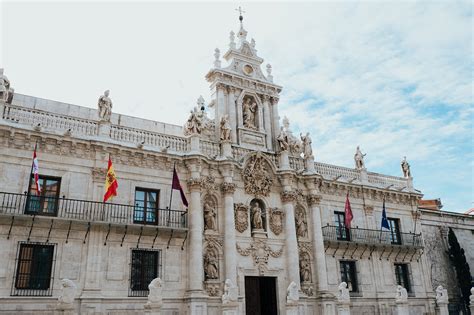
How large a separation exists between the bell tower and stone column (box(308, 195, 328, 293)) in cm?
354

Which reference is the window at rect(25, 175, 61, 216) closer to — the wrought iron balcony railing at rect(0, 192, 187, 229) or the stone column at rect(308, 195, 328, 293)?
the wrought iron balcony railing at rect(0, 192, 187, 229)

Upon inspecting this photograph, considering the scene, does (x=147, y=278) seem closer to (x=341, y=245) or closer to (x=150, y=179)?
(x=150, y=179)

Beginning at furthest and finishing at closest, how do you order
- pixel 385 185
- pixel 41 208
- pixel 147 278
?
pixel 385 185 → pixel 147 278 → pixel 41 208

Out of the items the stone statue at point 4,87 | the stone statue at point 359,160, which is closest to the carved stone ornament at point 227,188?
→ the stone statue at point 359,160

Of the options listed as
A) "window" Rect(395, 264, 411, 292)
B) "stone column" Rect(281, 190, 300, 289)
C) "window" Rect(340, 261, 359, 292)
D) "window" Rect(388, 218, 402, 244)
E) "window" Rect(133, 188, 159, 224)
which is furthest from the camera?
"window" Rect(388, 218, 402, 244)

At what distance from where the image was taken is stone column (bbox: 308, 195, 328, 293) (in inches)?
863

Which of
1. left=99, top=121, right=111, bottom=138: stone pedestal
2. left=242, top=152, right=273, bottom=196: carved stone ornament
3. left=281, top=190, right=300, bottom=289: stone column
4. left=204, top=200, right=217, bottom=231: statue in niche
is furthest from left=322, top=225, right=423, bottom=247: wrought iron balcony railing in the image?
left=99, top=121, right=111, bottom=138: stone pedestal

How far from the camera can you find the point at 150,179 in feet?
64.8

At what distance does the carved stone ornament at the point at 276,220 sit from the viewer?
21891mm

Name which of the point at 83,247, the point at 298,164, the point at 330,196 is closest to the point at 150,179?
the point at 83,247

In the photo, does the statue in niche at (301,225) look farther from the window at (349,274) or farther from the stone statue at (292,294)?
the stone statue at (292,294)

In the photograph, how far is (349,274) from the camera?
23703mm

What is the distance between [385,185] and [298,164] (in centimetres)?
651

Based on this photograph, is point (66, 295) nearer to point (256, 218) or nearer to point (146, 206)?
point (146, 206)
